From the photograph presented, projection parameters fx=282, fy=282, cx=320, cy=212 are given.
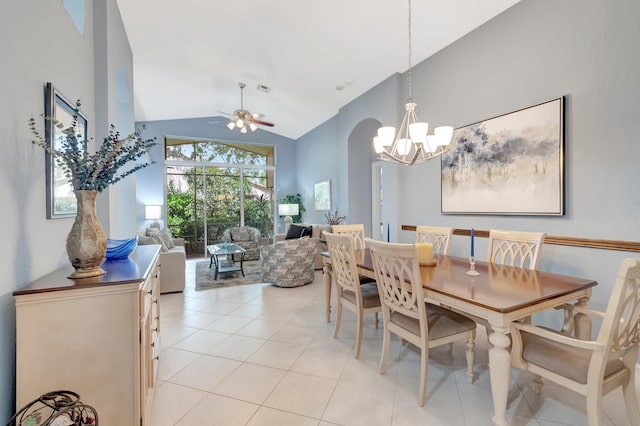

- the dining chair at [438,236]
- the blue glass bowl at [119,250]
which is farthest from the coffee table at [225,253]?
the dining chair at [438,236]

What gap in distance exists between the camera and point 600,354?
4.15 feet

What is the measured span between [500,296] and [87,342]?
6.75 ft

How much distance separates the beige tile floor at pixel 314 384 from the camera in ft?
5.53

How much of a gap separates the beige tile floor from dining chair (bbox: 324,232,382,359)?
1.13 ft

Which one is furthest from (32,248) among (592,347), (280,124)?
(280,124)

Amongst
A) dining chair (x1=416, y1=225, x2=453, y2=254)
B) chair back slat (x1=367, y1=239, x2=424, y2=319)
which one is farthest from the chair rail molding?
chair back slat (x1=367, y1=239, x2=424, y2=319)

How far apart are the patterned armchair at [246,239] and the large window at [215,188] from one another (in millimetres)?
1390

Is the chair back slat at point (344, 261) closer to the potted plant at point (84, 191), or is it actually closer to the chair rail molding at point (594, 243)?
the potted plant at point (84, 191)

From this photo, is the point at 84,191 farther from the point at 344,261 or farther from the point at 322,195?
the point at 322,195

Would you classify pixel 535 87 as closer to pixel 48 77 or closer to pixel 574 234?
→ pixel 574 234

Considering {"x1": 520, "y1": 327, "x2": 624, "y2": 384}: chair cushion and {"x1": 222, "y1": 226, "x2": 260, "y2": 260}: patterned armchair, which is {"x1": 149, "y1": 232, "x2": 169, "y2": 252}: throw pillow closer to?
{"x1": 222, "y1": 226, "x2": 260, "y2": 260}: patterned armchair

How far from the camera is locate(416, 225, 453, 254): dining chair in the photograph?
2.93 meters

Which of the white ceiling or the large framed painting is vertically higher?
the white ceiling

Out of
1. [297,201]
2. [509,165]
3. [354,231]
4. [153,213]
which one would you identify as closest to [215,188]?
[153,213]
